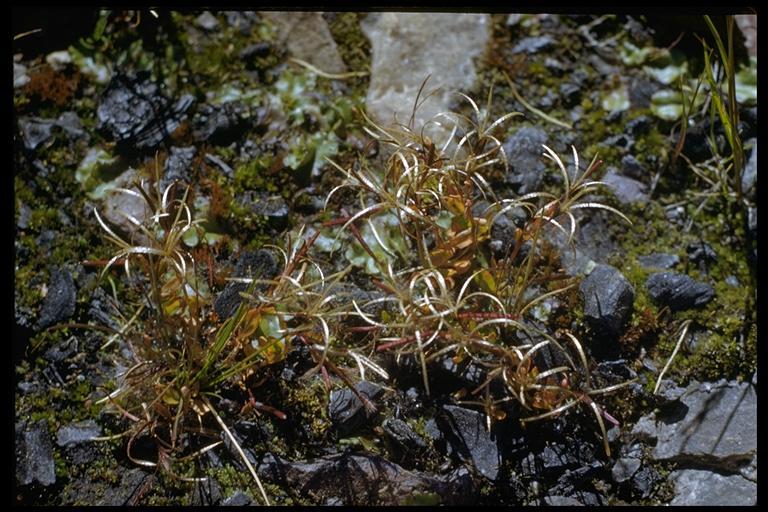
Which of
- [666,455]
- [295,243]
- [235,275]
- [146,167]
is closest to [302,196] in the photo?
[295,243]

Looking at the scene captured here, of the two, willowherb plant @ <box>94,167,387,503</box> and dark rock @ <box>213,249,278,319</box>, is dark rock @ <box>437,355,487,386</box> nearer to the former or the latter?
willowherb plant @ <box>94,167,387,503</box>

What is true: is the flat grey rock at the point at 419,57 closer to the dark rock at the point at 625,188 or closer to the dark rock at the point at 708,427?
the dark rock at the point at 625,188

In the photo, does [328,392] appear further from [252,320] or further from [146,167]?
[146,167]

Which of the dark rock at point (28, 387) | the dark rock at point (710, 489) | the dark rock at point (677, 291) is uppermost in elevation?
the dark rock at point (677, 291)

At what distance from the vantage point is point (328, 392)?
281cm

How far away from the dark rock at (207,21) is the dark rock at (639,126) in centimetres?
214

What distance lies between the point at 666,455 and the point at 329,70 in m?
2.37

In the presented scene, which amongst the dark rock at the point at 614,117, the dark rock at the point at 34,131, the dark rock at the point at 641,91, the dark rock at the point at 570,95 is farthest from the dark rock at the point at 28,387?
the dark rock at the point at 641,91

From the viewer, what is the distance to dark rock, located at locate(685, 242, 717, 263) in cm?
330

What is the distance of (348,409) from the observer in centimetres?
283

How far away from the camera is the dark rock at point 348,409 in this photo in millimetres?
2830

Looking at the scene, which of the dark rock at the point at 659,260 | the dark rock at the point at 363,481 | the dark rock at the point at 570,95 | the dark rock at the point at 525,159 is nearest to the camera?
the dark rock at the point at 363,481

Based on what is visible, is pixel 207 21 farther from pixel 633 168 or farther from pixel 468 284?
pixel 633 168

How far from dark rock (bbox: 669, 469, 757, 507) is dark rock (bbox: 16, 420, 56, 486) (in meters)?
2.31
